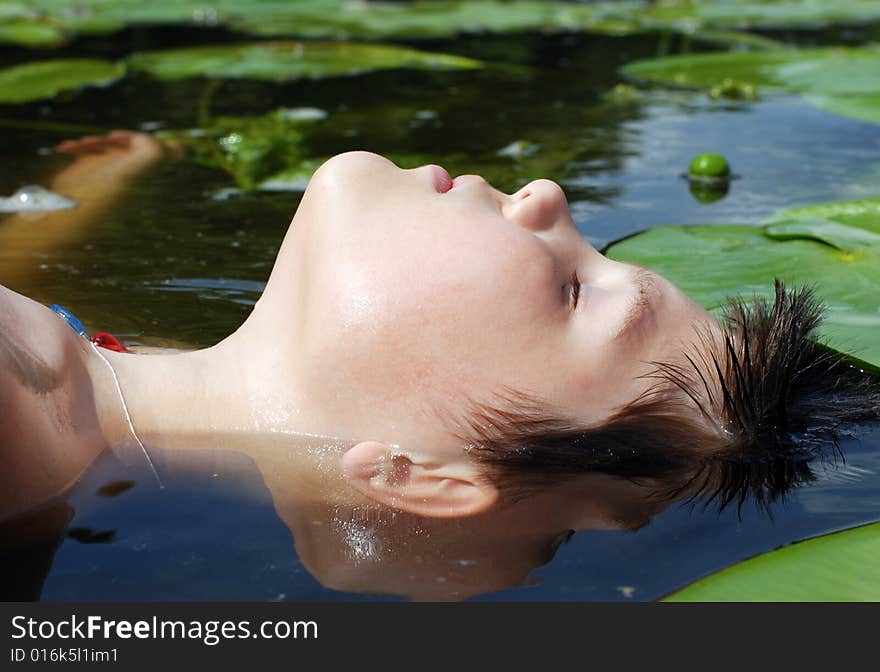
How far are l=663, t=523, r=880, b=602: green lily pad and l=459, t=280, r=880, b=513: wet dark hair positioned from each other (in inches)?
6.9

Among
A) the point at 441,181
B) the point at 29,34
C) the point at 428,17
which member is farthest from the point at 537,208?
the point at 428,17

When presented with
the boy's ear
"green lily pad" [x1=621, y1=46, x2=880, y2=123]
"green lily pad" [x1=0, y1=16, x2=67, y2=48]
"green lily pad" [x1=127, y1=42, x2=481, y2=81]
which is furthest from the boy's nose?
"green lily pad" [x1=0, y1=16, x2=67, y2=48]

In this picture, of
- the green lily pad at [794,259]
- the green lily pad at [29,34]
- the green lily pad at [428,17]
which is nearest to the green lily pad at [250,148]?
the green lily pad at [794,259]

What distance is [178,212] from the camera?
342 cm

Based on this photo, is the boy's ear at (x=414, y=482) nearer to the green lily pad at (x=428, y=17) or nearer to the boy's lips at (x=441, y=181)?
the boy's lips at (x=441, y=181)

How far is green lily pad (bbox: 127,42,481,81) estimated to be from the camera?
521cm

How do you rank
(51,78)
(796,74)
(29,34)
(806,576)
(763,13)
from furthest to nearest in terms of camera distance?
1. (763,13)
2. (29,34)
3. (51,78)
4. (796,74)
5. (806,576)

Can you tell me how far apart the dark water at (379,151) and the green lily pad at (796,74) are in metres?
0.12

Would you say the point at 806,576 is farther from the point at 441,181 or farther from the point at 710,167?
the point at 710,167

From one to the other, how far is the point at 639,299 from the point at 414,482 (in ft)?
1.48

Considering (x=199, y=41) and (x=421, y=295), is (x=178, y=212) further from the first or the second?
(x=199, y=41)

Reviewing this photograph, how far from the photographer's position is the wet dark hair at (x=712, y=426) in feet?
5.79

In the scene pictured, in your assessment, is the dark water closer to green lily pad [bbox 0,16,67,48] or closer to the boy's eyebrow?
green lily pad [bbox 0,16,67,48]

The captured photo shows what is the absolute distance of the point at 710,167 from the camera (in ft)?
12.0
